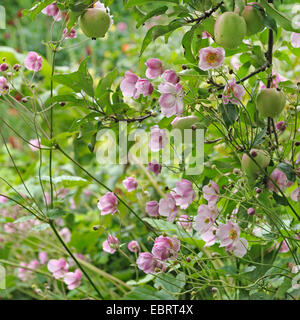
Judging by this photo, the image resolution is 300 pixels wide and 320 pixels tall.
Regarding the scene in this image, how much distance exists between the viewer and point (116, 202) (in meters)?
0.76

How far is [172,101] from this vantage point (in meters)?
0.63

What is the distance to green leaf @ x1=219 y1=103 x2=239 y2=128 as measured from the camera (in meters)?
0.61

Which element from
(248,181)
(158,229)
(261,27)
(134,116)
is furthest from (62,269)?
(261,27)

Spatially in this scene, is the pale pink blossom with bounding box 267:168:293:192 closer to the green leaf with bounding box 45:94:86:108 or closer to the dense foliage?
the dense foliage

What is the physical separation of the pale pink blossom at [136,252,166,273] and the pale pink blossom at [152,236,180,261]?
0.02 m

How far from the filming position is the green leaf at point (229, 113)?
614 millimetres

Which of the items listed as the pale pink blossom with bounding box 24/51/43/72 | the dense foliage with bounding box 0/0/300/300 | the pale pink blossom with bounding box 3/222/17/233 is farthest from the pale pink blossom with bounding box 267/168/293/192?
the pale pink blossom with bounding box 3/222/17/233

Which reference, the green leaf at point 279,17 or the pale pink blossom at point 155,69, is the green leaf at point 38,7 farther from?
the green leaf at point 279,17

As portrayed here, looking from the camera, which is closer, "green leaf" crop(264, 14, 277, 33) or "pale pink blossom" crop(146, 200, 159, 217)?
"green leaf" crop(264, 14, 277, 33)

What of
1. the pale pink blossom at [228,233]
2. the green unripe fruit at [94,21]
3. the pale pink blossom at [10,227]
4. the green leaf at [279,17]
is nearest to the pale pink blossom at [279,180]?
the pale pink blossom at [228,233]

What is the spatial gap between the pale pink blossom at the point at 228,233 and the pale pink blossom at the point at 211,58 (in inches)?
7.8

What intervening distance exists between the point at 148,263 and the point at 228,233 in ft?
0.45
